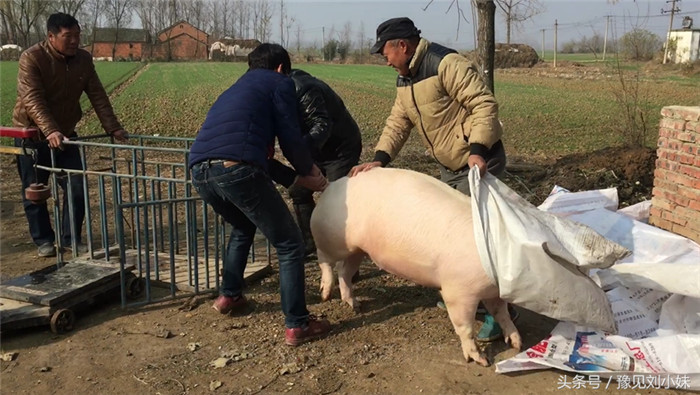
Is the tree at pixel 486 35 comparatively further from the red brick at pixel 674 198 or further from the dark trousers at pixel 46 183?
the dark trousers at pixel 46 183

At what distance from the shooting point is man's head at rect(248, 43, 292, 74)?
3.93m

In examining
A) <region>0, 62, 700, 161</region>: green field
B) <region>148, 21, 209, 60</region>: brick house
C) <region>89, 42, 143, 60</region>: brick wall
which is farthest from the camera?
<region>89, 42, 143, 60</region>: brick wall

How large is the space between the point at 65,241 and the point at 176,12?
96.4m

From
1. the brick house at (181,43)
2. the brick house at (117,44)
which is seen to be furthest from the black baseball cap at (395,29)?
the brick house at (117,44)

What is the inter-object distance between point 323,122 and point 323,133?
0.33 ft

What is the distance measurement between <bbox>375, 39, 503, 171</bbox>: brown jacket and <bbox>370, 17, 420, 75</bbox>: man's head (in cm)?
5

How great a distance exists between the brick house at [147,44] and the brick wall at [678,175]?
7786cm

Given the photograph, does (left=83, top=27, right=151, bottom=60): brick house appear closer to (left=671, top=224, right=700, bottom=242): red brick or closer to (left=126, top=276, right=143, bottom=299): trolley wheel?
(left=126, top=276, right=143, bottom=299): trolley wheel

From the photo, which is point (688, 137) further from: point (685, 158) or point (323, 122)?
point (323, 122)

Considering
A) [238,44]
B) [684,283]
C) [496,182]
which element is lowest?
[684,283]

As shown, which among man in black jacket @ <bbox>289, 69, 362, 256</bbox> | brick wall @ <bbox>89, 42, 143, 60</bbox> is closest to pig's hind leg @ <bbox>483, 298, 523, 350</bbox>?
man in black jacket @ <bbox>289, 69, 362, 256</bbox>

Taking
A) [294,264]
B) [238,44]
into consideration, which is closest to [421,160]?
[294,264]

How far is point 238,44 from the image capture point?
76375 mm

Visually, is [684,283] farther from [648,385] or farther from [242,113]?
[242,113]
